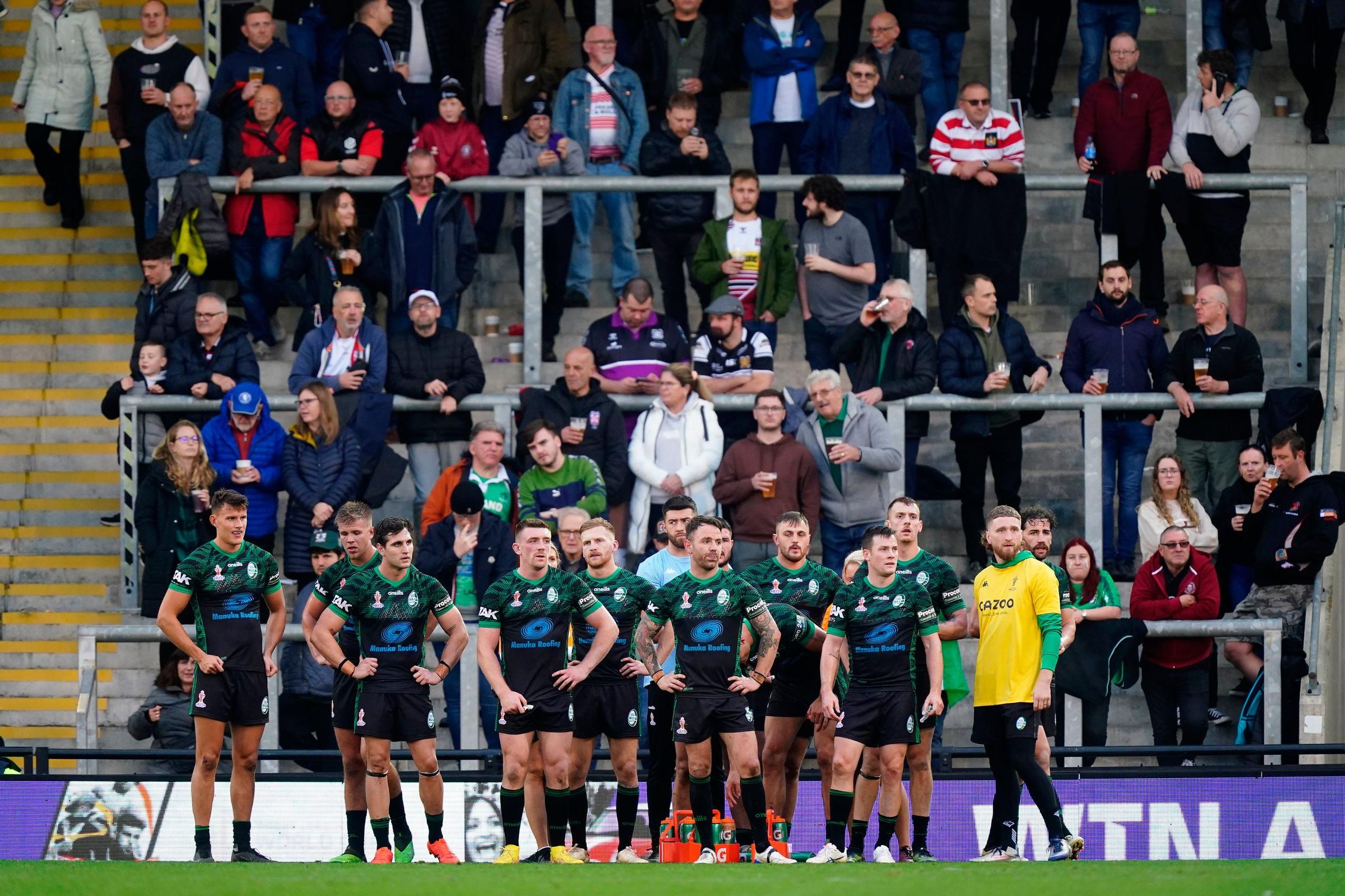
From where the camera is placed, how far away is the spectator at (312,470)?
13.7 m

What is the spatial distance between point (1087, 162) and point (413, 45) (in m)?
5.19

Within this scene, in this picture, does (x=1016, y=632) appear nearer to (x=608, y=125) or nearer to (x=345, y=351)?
(x=345, y=351)

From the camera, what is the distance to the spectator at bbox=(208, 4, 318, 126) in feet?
52.1

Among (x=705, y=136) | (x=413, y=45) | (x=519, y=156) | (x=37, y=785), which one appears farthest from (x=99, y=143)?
(x=37, y=785)

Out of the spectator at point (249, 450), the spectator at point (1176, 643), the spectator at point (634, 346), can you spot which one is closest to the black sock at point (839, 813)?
the spectator at point (1176, 643)

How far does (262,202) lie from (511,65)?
83.9 inches

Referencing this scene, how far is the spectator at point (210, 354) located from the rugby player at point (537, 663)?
11.8ft

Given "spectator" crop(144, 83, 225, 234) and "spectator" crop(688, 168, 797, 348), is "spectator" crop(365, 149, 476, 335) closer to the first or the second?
"spectator" crop(144, 83, 225, 234)

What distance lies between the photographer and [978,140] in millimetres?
15070

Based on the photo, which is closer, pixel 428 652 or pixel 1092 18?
pixel 428 652

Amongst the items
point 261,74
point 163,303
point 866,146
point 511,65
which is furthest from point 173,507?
point 866,146

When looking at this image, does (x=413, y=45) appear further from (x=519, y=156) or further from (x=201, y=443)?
(x=201, y=443)

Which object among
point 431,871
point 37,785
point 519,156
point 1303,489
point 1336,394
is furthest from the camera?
point 519,156

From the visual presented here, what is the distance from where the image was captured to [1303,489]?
13539mm
